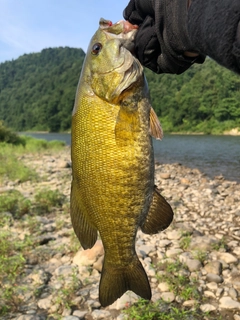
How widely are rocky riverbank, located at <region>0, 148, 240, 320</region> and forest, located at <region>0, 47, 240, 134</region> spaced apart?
26.4m

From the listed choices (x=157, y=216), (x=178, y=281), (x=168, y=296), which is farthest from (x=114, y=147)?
(x=178, y=281)

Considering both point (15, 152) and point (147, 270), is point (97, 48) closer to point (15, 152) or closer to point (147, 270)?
point (147, 270)

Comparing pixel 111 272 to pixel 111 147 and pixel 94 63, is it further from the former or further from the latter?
pixel 94 63

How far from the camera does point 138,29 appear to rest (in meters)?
2.15

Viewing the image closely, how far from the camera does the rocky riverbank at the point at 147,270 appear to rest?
4.35 meters

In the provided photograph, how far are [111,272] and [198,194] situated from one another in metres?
9.41

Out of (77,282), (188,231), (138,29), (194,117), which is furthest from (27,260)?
(194,117)

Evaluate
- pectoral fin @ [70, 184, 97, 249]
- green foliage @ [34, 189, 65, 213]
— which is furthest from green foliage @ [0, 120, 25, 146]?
pectoral fin @ [70, 184, 97, 249]

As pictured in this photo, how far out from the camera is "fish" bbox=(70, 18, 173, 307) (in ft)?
6.62

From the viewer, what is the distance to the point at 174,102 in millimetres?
68188

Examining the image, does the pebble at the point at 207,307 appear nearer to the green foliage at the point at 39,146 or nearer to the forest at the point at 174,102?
the green foliage at the point at 39,146

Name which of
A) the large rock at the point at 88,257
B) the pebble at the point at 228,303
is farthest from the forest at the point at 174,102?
the pebble at the point at 228,303

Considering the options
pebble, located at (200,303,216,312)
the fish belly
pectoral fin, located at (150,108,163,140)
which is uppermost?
pectoral fin, located at (150,108,163,140)

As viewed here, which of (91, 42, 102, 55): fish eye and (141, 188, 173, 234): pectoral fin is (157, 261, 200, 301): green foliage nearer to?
(141, 188, 173, 234): pectoral fin
